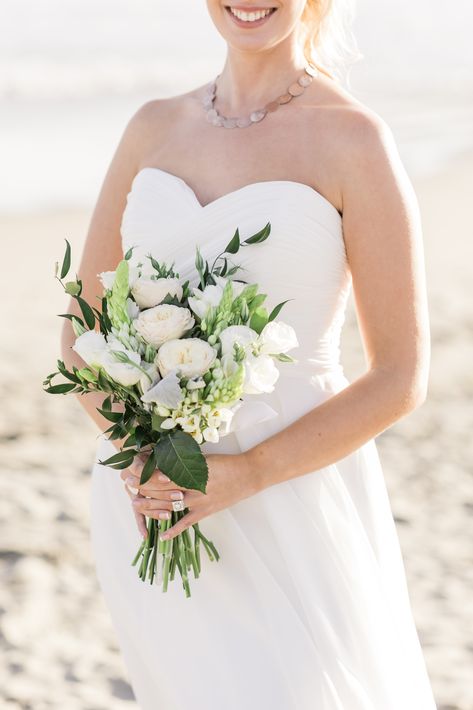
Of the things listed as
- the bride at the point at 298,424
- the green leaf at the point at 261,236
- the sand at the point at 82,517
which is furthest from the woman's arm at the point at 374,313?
the sand at the point at 82,517

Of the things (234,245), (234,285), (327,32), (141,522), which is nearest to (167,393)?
(234,285)

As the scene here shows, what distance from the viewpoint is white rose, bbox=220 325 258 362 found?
2510 mm

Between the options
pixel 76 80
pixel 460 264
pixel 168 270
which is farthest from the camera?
pixel 76 80

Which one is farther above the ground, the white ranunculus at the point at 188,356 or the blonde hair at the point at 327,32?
the blonde hair at the point at 327,32

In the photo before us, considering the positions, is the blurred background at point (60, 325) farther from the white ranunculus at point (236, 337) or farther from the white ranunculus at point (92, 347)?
the white ranunculus at point (236, 337)

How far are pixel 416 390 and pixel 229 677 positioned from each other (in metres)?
0.90

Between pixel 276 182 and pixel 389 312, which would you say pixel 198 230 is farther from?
pixel 389 312

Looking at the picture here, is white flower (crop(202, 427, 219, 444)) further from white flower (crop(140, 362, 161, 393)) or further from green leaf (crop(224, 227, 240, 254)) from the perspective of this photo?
green leaf (crop(224, 227, 240, 254))

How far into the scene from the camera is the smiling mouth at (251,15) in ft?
9.76

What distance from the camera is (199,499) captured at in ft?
9.22

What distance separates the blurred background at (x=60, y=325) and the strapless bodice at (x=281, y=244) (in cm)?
242

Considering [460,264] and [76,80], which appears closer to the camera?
[460,264]

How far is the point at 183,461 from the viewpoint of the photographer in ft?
8.45

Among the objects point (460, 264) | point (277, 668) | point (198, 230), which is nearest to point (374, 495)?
point (277, 668)
